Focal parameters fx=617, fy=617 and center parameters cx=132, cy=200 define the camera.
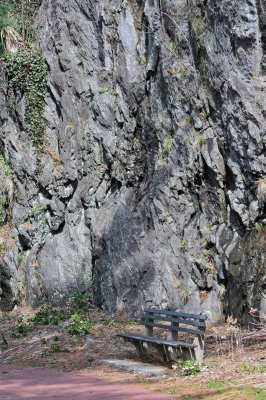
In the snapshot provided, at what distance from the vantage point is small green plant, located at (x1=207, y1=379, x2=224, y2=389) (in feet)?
25.0

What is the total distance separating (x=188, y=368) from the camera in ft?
28.3

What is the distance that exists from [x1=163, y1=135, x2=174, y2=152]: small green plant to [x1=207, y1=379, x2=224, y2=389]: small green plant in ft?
25.2

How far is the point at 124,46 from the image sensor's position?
16.8 m

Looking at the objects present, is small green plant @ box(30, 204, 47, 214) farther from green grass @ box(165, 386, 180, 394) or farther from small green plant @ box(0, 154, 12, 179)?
green grass @ box(165, 386, 180, 394)

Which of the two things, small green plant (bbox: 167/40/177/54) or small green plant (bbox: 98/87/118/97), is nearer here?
small green plant (bbox: 167/40/177/54)

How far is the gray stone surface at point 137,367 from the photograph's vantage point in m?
8.94

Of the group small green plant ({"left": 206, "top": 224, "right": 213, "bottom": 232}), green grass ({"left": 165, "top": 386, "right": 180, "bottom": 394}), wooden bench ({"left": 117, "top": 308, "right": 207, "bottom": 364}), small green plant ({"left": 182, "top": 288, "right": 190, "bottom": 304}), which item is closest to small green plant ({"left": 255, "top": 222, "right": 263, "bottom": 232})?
A: small green plant ({"left": 206, "top": 224, "right": 213, "bottom": 232})

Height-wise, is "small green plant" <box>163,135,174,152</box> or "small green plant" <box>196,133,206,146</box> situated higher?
"small green plant" <box>163,135,174,152</box>

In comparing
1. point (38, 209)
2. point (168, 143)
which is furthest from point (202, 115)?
point (38, 209)

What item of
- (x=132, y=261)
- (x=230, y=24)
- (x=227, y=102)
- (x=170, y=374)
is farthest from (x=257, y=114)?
(x=170, y=374)

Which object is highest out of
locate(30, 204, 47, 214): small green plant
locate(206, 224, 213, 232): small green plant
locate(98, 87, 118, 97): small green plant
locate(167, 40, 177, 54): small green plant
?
locate(167, 40, 177, 54): small green plant

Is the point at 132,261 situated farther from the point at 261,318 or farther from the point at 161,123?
the point at 261,318

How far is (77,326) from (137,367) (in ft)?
13.9

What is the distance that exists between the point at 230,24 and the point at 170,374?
7603 millimetres
